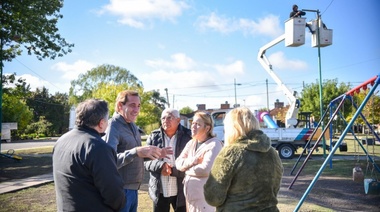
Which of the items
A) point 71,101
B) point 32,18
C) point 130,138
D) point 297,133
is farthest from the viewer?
point 71,101

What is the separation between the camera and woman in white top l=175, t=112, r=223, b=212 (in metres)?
3.08

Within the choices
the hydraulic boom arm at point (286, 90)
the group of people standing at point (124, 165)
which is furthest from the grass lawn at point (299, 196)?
the hydraulic boom arm at point (286, 90)

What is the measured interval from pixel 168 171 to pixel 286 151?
12.2 meters

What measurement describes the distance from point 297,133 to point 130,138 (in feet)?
41.2

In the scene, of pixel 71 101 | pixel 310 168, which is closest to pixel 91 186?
pixel 310 168

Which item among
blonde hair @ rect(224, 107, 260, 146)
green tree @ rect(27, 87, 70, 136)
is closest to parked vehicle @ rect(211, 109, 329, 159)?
blonde hair @ rect(224, 107, 260, 146)

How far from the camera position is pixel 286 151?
14.5m

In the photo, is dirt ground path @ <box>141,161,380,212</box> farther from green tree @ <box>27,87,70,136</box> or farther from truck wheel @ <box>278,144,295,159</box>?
green tree @ <box>27,87,70,136</box>

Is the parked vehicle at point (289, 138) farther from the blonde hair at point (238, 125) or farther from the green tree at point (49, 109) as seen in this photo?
the green tree at point (49, 109)

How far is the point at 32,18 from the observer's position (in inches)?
528

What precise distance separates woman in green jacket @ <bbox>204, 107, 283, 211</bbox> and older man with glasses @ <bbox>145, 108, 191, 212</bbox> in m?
1.17

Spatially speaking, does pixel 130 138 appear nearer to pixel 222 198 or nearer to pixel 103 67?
pixel 222 198

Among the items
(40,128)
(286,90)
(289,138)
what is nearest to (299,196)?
(289,138)

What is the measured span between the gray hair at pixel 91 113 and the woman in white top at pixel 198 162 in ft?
3.75
